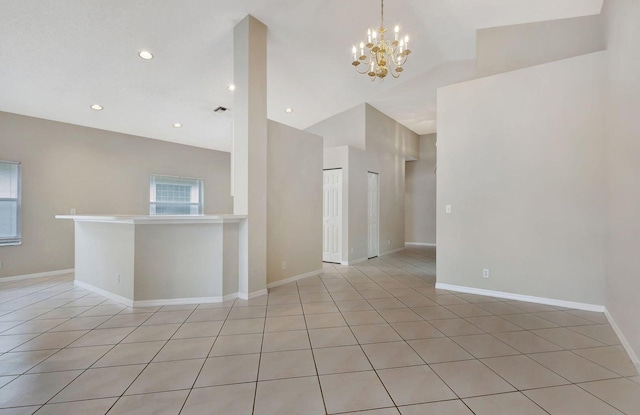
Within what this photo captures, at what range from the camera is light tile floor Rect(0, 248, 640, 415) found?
1714 mm

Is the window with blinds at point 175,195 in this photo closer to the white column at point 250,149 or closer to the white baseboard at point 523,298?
the white column at point 250,149

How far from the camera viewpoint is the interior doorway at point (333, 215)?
6.26 metres

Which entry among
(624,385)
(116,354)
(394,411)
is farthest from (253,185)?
(624,385)

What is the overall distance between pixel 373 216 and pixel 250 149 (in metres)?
4.16

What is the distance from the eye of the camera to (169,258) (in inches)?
136

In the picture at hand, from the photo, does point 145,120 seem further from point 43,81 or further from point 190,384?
point 190,384

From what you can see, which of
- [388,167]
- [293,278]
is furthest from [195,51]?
[388,167]

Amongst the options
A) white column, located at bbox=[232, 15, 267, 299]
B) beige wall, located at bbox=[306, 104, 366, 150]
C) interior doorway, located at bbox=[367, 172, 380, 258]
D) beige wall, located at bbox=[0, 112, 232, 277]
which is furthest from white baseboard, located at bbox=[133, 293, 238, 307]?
beige wall, located at bbox=[306, 104, 366, 150]

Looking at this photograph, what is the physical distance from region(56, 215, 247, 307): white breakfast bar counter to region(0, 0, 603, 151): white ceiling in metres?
2.11

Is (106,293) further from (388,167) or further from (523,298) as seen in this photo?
(388,167)

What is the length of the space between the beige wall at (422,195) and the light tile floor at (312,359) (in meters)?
5.89

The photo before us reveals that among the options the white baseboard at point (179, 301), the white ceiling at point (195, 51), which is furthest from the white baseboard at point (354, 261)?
the white ceiling at point (195, 51)

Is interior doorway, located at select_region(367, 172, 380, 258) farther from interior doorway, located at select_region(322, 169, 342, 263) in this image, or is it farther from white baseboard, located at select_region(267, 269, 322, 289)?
white baseboard, located at select_region(267, 269, 322, 289)

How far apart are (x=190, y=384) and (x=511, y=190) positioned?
406 cm
